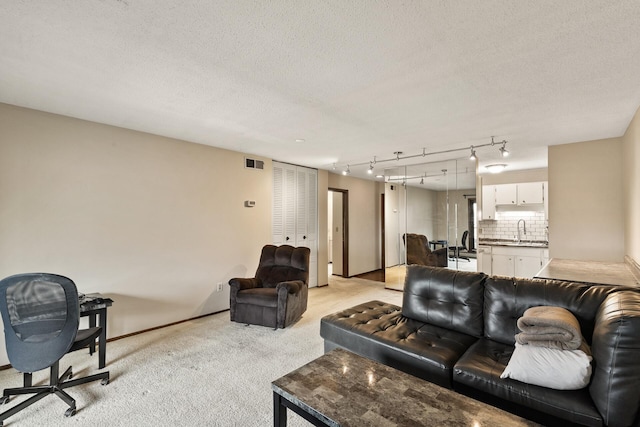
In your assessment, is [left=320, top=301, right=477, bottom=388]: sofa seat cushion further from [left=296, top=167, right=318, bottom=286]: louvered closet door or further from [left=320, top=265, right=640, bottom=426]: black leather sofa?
[left=296, top=167, right=318, bottom=286]: louvered closet door

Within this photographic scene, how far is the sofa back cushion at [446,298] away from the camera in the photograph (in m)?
2.33

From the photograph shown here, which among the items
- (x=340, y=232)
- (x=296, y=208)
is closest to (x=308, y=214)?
(x=296, y=208)

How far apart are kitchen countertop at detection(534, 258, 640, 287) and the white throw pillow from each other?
1.26m

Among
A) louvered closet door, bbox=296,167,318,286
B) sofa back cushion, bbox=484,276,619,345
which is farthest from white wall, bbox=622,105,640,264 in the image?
louvered closet door, bbox=296,167,318,286

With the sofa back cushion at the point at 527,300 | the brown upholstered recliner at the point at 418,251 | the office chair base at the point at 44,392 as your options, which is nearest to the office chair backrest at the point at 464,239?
the brown upholstered recliner at the point at 418,251

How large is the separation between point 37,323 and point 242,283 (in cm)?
209

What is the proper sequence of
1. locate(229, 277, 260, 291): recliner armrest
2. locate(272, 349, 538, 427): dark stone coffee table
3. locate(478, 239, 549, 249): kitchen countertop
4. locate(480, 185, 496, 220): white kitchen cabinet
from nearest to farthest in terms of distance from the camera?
locate(272, 349, 538, 427): dark stone coffee table → locate(229, 277, 260, 291): recliner armrest → locate(478, 239, 549, 249): kitchen countertop → locate(480, 185, 496, 220): white kitchen cabinet

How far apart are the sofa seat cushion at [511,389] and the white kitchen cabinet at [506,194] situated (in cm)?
490

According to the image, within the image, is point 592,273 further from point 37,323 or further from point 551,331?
point 37,323

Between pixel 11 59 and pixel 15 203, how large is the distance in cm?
150

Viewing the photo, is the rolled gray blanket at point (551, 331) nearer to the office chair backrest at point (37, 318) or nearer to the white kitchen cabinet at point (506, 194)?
the office chair backrest at point (37, 318)

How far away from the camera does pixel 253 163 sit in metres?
4.82

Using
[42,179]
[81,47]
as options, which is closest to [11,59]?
[81,47]

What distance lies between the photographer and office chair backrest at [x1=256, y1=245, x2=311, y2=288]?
424 centimetres
